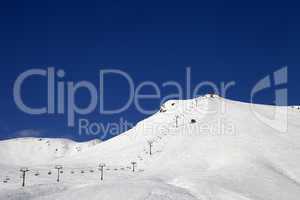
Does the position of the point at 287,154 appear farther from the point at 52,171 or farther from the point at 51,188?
the point at 51,188

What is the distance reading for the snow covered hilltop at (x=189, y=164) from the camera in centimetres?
5575

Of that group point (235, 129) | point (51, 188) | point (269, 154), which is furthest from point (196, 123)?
point (51, 188)

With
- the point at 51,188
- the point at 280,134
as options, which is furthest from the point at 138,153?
the point at 51,188

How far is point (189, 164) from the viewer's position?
8212 centimetres

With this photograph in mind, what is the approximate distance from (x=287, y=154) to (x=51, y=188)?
50.1 metres

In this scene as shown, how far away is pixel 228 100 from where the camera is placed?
154 m

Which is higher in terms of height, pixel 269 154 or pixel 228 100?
pixel 228 100

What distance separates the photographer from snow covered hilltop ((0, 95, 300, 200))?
5575cm

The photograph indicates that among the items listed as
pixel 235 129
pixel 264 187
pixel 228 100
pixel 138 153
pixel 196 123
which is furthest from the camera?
pixel 228 100

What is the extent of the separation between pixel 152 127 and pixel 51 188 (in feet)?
256

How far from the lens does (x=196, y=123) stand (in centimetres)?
11856

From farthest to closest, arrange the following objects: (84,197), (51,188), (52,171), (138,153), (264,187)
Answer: (138,153) < (52,171) < (264,187) < (51,188) < (84,197)

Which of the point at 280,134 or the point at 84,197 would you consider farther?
the point at 280,134

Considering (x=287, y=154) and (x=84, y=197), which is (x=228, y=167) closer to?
(x=287, y=154)
